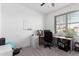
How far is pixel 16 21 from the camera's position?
4.57m

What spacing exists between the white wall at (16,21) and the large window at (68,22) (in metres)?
1.58

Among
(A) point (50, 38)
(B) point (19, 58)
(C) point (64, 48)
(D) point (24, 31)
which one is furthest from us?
(D) point (24, 31)

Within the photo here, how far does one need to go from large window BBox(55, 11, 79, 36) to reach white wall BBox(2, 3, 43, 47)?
5.20 ft

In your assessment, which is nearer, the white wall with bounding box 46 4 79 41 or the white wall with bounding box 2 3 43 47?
the white wall with bounding box 46 4 79 41

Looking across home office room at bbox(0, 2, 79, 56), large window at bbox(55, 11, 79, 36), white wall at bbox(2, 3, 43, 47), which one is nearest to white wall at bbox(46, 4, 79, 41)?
home office room at bbox(0, 2, 79, 56)

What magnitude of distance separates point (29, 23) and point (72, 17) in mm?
2585

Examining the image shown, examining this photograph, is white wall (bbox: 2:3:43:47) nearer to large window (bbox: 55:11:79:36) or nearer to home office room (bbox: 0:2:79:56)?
home office room (bbox: 0:2:79:56)

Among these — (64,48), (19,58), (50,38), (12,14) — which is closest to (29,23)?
(12,14)

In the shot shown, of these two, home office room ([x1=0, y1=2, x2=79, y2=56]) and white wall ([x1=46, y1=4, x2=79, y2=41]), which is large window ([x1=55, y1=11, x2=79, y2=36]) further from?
white wall ([x1=46, y1=4, x2=79, y2=41])

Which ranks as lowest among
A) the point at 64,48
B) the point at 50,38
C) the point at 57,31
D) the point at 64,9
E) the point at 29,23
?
the point at 64,48

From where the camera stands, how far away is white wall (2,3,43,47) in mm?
4289

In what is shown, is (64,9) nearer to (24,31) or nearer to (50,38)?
(50,38)

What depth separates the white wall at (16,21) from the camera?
429 cm

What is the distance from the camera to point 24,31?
4.88 meters
